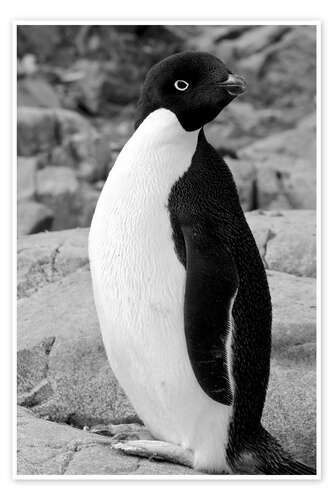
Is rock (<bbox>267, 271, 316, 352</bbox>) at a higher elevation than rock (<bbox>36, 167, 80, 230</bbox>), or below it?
below

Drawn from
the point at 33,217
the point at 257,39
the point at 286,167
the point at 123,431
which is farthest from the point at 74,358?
the point at 257,39

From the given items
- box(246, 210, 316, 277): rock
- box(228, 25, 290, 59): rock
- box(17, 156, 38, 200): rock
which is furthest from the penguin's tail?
box(228, 25, 290, 59): rock

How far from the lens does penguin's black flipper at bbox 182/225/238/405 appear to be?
1973 mm

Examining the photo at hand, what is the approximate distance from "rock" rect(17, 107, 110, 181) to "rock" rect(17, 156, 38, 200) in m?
0.22

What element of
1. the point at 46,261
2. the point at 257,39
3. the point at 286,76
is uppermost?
the point at 257,39

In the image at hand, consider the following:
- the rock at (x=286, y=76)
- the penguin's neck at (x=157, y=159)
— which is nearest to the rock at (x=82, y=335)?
the penguin's neck at (x=157, y=159)

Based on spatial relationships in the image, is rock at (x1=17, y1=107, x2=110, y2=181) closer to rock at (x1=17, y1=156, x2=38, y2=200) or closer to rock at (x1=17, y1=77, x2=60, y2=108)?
rock at (x1=17, y1=77, x2=60, y2=108)

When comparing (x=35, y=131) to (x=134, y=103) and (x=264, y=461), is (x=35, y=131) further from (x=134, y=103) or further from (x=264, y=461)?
(x=264, y=461)

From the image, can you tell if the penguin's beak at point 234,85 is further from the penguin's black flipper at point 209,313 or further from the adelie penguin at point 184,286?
the penguin's black flipper at point 209,313

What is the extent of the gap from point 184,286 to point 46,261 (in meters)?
1.34

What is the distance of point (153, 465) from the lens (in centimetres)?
208

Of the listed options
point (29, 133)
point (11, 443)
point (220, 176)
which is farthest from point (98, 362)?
point (29, 133)

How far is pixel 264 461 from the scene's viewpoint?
84.6 inches

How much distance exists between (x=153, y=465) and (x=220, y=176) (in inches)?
27.8
